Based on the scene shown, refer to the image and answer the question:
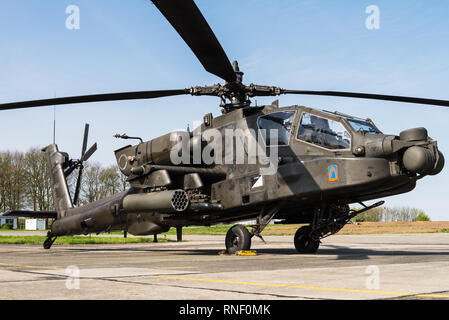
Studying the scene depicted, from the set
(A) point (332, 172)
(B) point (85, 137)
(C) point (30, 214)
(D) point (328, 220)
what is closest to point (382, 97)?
(A) point (332, 172)

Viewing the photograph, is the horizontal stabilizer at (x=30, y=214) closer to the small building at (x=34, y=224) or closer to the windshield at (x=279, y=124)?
the windshield at (x=279, y=124)

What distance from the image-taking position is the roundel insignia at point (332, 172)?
10790mm

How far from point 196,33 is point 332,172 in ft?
15.2

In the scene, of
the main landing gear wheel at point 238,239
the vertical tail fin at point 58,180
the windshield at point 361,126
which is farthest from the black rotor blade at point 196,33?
the vertical tail fin at point 58,180

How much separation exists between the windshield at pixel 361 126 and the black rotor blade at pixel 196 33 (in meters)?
3.19

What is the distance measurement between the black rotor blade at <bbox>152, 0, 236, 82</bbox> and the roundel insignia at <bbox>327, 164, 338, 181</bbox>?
131 inches

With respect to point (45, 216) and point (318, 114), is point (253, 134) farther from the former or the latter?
point (45, 216)

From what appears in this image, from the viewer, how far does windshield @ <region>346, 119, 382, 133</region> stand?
36.6 feet

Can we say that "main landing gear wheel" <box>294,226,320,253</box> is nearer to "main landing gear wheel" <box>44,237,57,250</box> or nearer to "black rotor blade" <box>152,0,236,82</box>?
"black rotor blade" <box>152,0,236,82</box>

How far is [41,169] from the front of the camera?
60188mm

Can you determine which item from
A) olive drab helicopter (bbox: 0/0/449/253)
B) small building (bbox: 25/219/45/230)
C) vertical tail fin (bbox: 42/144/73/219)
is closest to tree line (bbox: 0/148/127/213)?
small building (bbox: 25/219/45/230)
